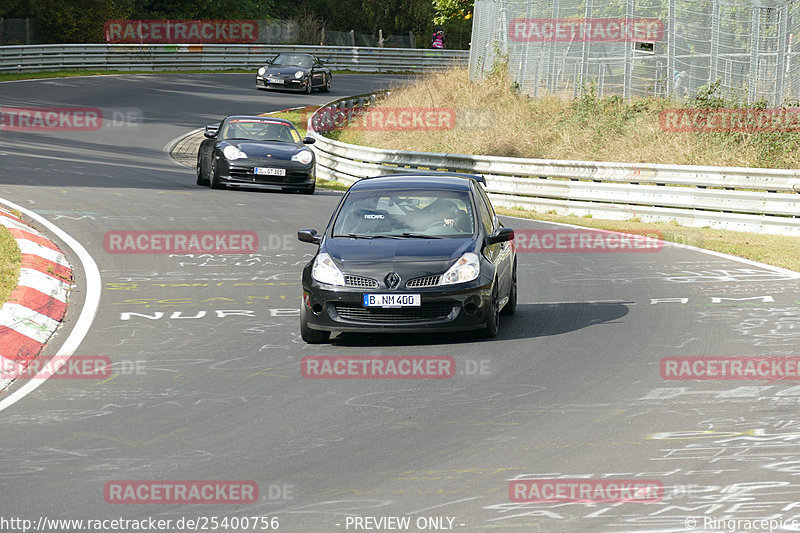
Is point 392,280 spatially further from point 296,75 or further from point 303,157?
point 296,75

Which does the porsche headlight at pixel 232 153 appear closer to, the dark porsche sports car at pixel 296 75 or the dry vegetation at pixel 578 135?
the dry vegetation at pixel 578 135

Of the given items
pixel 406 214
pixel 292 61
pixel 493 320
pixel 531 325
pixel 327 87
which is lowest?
pixel 531 325

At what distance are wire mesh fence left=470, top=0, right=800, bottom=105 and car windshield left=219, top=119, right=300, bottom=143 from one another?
11.4m

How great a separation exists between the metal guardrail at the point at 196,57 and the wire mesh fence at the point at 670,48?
13366mm

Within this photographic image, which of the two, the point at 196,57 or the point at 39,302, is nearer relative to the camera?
the point at 39,302

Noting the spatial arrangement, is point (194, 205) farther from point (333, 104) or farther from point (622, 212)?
point (333, 104)

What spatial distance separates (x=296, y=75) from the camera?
47.9m

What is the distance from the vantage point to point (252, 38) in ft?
207

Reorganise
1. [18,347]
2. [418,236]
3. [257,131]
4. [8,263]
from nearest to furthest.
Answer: [18,347] < [418,236] < [8,263] < [257,131]

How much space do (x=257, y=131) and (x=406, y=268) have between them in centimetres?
1446

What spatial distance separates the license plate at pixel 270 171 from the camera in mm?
22859

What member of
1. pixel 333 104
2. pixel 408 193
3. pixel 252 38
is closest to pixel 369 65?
pixel 252 38

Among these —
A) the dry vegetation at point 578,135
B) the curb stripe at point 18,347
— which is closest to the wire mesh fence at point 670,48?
the dry vegetation at point 578,135

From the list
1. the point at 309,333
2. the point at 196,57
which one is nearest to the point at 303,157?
the point at 309,333
